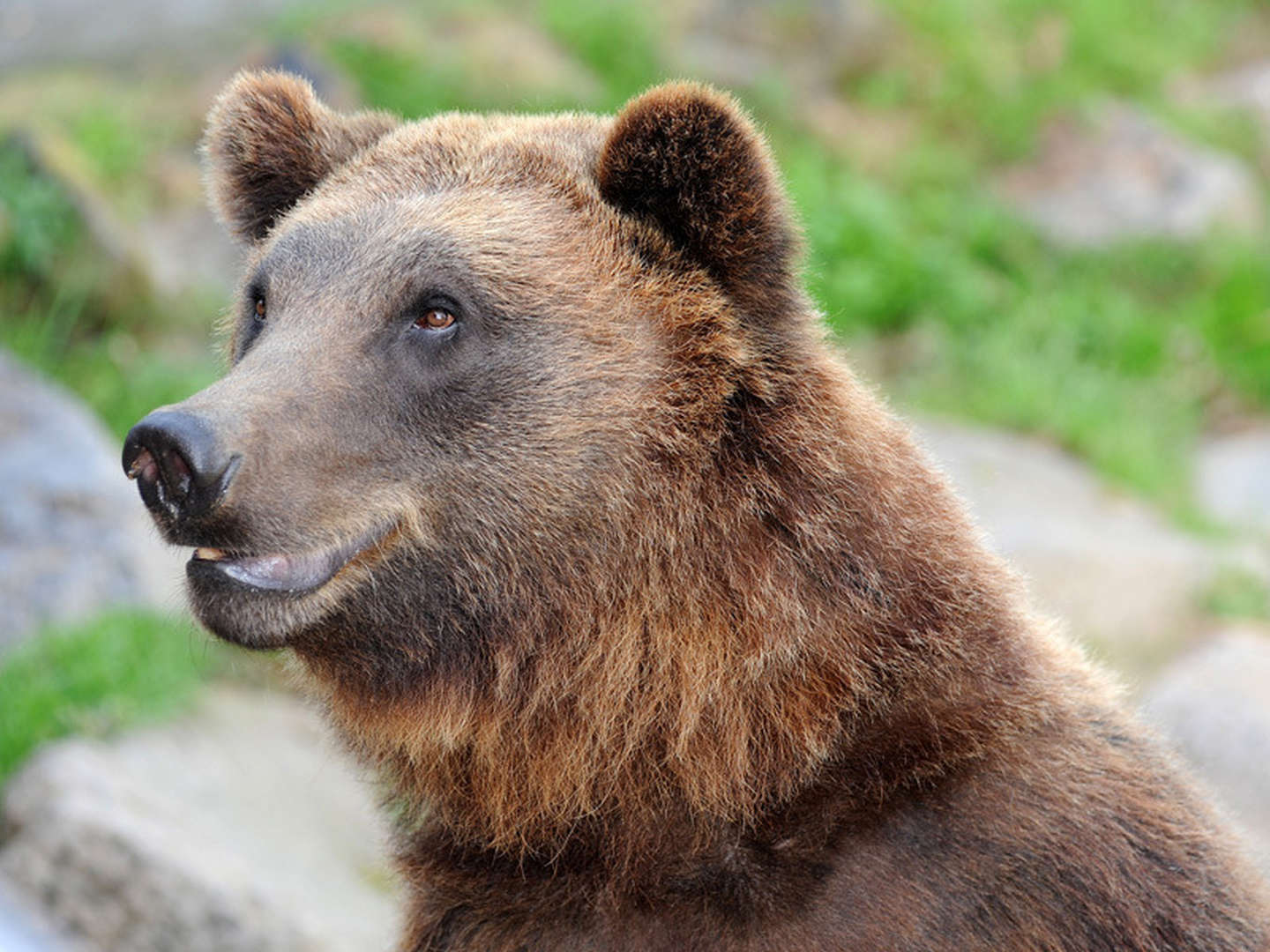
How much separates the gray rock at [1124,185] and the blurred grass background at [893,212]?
21cm

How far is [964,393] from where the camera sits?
11148 millimetres

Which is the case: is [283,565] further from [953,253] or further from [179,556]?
[953,253]

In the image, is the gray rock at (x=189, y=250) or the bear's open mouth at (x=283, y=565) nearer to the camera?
the bear's open mouth at (x=283, y=565)

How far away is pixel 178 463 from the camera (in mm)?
3150

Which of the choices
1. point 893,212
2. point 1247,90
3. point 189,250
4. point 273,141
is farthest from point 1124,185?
point 273,141

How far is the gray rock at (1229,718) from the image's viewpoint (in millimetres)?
7195

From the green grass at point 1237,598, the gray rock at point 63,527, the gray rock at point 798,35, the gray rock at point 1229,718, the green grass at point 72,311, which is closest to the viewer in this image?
the gray rock at point 1229,718

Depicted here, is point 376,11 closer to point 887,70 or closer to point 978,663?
point 887,70

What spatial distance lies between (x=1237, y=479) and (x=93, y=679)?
7788mm

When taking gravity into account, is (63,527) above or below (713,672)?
below

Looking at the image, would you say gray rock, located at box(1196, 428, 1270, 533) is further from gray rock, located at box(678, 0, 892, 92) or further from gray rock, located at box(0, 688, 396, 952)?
gray rock, located at box(0, 688, 396, 952)

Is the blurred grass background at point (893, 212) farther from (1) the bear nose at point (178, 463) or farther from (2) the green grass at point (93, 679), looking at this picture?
(1) the bear nose at point (178, 463)

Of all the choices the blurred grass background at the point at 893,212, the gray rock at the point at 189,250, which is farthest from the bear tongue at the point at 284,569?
the gray rock at the point at 189,250

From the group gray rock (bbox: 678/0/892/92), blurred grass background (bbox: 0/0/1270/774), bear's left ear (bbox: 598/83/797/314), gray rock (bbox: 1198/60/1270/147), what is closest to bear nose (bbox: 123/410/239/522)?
bear's left ear (bbox: 598/83/797/314)
